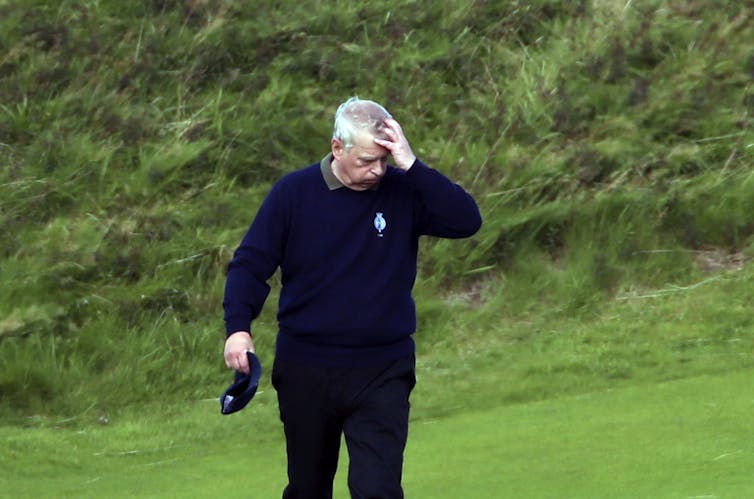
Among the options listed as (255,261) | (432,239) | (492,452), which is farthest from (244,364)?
(432,239)

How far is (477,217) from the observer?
5.93 m

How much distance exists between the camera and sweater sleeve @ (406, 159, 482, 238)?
579 cm

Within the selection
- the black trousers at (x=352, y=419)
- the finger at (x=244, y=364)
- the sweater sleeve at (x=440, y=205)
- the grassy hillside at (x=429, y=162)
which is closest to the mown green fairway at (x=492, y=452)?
the grassy hillside at (x=429, y=162)

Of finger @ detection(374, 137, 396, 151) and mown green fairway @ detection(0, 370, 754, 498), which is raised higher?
finger @ detection(374, 137, 396, 151)

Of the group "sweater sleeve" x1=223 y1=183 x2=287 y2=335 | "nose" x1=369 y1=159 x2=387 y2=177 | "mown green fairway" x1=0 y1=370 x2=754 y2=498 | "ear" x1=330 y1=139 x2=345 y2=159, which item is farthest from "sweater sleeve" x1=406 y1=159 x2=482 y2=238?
"mown green fairway" x1=0 y1=370 x2=754 y2=498

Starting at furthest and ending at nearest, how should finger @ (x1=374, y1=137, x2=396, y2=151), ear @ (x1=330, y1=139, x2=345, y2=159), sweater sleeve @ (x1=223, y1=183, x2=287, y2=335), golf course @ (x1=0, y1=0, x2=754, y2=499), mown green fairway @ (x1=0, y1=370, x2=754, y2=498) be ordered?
golf course @ (x1=0, y1=0, x2=754, y2=499), mown green fairway @ (x1=0, y1=370, x2=754, y2=498), sweater sleeve @ (x1=223, y1=183, x2=287, y2=335), ear @ (x1=330, y1=139, x2=345, y2=159), finger @ (x1=374, y1=137, x2=396, y2=151)

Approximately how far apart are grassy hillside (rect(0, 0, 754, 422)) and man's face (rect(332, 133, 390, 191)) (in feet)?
15.4

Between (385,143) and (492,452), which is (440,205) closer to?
(385,143)

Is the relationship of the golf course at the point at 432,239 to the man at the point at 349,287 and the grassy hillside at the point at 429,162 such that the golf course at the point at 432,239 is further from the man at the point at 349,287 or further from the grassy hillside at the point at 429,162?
the man at the point at 349,287

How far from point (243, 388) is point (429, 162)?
772cm

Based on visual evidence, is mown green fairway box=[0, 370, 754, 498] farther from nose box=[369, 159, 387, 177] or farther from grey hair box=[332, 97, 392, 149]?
grey hair box=[332, 97, 392, 149]

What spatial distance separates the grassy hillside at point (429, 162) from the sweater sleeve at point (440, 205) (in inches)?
179

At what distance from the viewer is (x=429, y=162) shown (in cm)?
1341

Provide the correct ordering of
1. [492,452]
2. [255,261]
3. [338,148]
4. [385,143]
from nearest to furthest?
[385,143]
[338,148]
[255,261]
[492,452]
